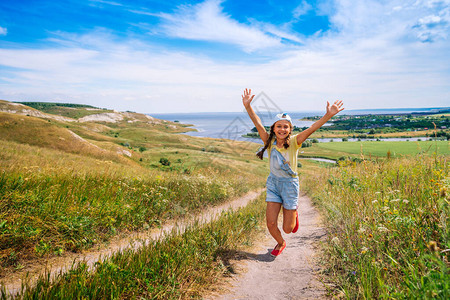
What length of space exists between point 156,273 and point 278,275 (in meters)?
1.88

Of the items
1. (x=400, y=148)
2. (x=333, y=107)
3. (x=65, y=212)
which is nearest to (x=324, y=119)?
(x=333, y=107)

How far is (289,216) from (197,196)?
4623 millimetres

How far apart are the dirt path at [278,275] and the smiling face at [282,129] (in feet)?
7.20

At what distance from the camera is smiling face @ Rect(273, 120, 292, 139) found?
441 cm

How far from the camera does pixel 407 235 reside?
2.88 metres

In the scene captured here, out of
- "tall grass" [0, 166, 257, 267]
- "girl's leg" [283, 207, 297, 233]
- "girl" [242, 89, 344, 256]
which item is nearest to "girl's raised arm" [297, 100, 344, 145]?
"girl" [242, 89, 344, 256]

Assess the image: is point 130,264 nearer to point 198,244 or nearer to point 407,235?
point 198,244

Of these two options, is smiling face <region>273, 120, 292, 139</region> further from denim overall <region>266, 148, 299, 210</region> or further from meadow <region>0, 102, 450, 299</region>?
meadow <region>0, 102, 450, 299</region>

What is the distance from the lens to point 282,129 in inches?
173

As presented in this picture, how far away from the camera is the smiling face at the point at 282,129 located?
4.41m

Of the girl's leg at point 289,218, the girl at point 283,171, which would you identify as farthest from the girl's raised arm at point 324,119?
the girl's leg at point 289,218

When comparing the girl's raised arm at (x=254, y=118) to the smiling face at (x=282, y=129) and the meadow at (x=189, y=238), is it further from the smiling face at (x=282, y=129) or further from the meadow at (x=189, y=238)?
the meadow at (x=189, y=238)

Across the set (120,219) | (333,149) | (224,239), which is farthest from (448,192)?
(333,149)

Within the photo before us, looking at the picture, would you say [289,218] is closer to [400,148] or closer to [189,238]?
[189,238]
